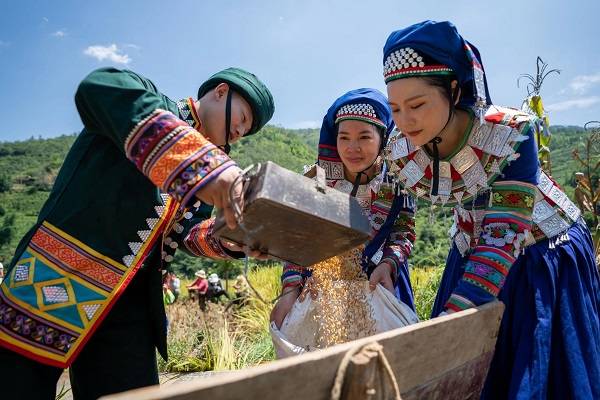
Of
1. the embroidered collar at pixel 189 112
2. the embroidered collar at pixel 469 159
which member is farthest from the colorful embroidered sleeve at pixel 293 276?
the embroidered collar at pixel 189 112

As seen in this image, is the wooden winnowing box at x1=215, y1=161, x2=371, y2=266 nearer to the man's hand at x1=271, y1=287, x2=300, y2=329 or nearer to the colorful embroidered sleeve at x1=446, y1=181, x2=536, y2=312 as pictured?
the colorful embroidered sleeve at x1=446, y1=181, x2=536, y2=312

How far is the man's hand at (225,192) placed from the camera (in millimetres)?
1330

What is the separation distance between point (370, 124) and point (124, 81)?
Answer: 1.58m

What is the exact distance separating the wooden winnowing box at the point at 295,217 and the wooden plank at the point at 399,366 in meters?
0.42

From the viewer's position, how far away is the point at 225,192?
1.34 meters

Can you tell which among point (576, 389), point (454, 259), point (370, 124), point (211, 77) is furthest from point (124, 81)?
point (576, 389)

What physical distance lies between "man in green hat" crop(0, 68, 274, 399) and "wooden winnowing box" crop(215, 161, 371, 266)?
0.33 feet

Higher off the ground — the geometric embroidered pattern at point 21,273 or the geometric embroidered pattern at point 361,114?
the geometric embroidered pattern at point 361,114

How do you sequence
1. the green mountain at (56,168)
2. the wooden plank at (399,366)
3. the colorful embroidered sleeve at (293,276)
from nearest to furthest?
the wooden plank at (399,366), the colorful embroidered sleeve at (293,276), the green mountain at (56,168)

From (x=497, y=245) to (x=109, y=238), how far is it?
145 cm

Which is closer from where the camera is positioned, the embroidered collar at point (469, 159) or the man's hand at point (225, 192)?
the man's hand at point (225, 192)

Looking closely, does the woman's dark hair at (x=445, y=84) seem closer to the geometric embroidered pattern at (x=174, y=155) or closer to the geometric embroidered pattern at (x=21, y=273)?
the geometric embroidered pattern at (x=174, y=155)

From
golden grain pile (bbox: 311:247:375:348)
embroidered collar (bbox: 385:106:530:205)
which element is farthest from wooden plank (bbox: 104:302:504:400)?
golden grain pile (bbox: 311:247:375:348)

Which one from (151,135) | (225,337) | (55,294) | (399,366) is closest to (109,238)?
(55,294)
